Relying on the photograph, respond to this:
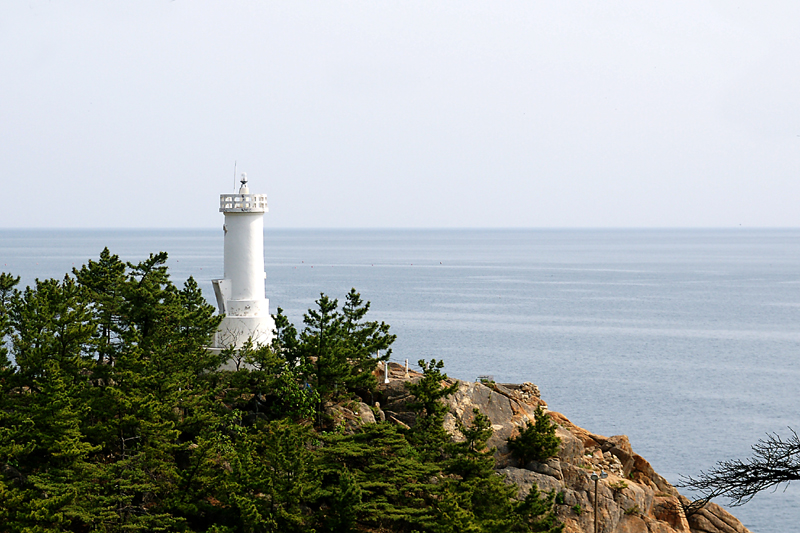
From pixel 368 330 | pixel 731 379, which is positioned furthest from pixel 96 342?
pixel 731 379

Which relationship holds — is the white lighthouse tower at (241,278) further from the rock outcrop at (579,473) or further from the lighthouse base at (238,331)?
the rock outcrop at (579,473)

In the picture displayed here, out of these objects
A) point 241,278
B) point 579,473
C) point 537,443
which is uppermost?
point 241,278

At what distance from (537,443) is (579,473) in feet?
8.09

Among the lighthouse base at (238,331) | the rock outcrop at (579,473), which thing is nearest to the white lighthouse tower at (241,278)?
the lighthouse base at (238,331)

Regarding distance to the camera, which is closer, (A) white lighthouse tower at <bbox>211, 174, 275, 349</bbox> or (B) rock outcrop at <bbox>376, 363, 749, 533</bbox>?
(B) rock outcrop at <bbox>376, 363, 749, 533</bbox>

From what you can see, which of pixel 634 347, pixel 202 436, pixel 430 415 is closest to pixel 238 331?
pixel 202 436

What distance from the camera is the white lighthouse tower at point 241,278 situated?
135ft

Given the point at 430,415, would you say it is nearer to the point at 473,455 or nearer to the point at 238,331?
the point at 473,455

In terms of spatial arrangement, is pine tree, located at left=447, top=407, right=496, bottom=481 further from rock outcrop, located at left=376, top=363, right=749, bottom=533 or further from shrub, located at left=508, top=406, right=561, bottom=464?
shrub, located at left=508, top=406, right=561, bottom=464

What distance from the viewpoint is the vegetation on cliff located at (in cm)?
2919

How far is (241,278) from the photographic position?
135ft

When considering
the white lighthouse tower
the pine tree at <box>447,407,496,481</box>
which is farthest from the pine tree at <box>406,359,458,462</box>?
the white lighthouse tower

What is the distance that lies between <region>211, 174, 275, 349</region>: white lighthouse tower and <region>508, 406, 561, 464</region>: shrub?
44.3ft

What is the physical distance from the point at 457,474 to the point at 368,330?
364 inches
